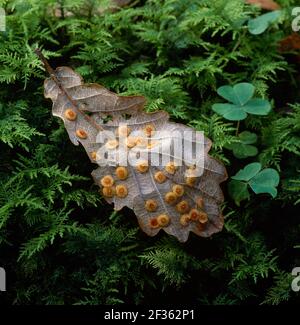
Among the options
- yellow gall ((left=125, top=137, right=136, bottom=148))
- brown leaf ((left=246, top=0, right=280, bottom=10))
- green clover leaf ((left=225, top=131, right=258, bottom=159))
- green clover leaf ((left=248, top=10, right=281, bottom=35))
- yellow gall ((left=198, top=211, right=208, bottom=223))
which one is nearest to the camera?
yellow gall ((left=198, top=211, right=208, bottom=223))

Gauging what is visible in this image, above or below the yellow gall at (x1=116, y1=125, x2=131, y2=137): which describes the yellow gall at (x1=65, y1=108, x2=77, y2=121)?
above

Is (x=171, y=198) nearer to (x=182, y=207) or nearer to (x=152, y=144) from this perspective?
(x=182, y=207)

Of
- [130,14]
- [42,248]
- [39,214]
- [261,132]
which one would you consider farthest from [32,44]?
[261,132]

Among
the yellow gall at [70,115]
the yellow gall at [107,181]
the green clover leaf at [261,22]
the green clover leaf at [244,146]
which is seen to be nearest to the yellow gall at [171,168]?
the yellow gall at [107,181]

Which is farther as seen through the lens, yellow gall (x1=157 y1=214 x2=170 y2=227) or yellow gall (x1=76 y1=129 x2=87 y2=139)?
yellow gall (x1=76 y1=129 x2=87 y2=139)

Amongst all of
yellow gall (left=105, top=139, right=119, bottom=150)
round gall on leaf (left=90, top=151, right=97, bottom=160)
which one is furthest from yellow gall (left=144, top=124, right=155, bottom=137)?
round gall on leaf (left=90, top=151, right=97, bottom=160)

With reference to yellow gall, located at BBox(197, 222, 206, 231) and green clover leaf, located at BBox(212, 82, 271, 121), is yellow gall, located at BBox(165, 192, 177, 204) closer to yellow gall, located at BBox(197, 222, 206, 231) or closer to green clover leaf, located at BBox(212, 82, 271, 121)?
yellow gall, located at BBox(197, 222, 206, 231)
